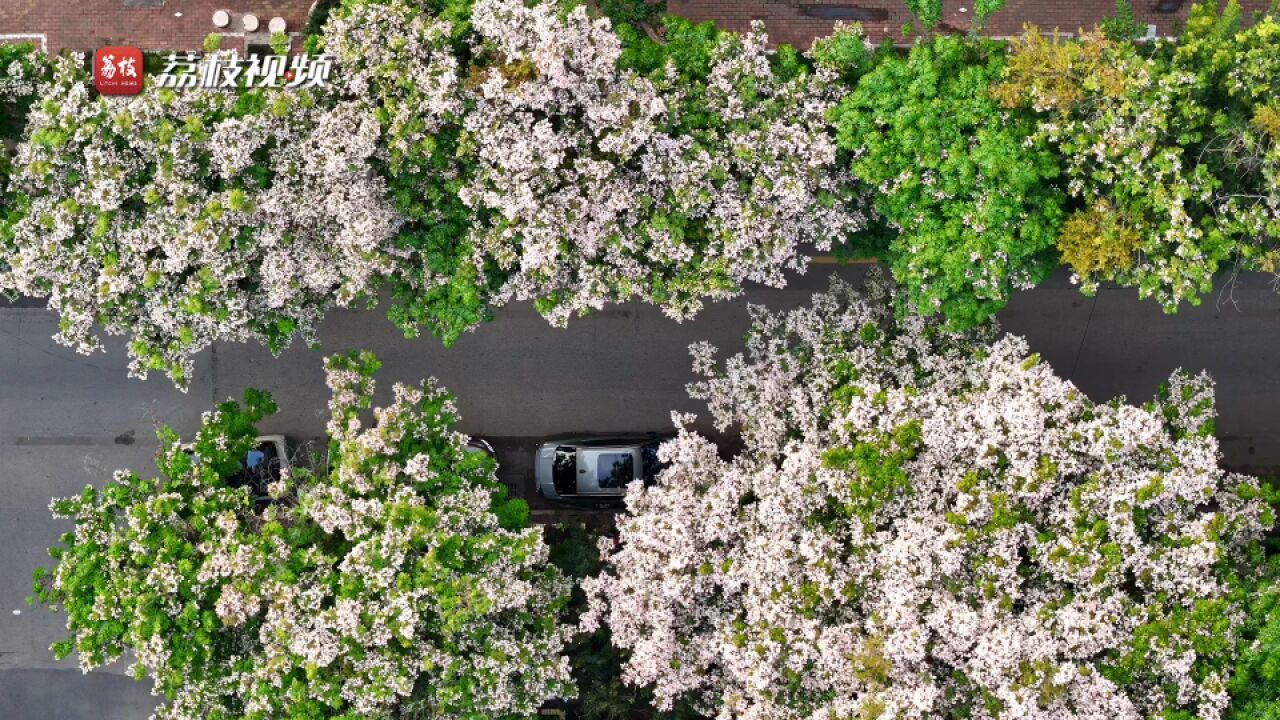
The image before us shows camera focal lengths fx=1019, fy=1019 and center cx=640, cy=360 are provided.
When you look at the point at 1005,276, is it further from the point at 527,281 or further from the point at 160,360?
the point at 160,360

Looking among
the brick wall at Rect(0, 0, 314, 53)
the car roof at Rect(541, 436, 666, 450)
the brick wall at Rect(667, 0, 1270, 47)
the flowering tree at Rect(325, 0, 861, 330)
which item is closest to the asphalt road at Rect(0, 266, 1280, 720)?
the car roof at Rect(541, 436, 666, 450)

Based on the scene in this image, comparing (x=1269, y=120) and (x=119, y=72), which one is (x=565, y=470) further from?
(x=1269, y=120)

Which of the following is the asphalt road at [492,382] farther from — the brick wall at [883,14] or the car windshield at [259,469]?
the brick wall at [883,14]

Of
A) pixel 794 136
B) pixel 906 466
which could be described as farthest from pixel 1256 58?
pixel 906 466

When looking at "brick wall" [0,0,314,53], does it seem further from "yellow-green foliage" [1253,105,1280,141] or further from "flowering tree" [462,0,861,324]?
"yellow-green foliage" [1253,105,1280,141]

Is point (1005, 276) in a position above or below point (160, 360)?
above
